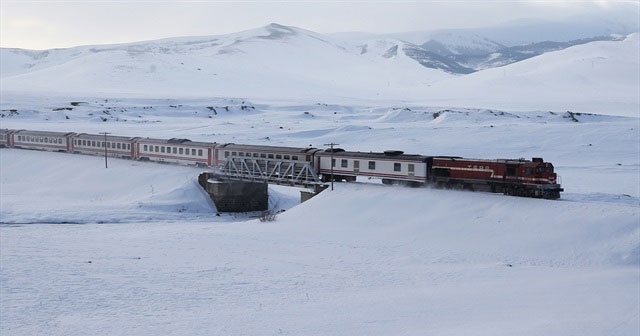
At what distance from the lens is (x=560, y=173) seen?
59188 millimetres

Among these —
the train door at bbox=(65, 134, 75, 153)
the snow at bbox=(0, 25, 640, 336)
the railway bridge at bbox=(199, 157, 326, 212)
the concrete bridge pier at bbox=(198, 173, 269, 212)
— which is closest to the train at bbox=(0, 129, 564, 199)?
the railway bridge at bbox=(199, 157, 326, 212)

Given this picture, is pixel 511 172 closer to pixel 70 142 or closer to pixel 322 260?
pixel 322 260

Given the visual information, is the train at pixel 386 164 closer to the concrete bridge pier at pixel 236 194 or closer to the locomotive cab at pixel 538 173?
the locomotive cab at pixel 538 173

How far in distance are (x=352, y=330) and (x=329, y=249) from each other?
13.1 metres

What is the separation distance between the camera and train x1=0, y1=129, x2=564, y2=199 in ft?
123

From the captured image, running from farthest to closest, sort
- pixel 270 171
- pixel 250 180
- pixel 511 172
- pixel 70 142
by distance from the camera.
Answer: pixel 70 142
pixel 250 180
pixel 270 171
pixel 511 172

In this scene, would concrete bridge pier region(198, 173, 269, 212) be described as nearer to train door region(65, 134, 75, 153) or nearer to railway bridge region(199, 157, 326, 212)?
railway bridge region(199, 157, 326, 212)

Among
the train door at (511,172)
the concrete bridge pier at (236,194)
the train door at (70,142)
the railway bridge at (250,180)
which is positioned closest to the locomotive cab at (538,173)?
the train door at (511,172)

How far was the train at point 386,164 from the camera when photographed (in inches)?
1474

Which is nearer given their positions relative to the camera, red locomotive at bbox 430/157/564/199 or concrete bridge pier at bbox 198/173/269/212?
red locomotive at bbox 430/157/564/199

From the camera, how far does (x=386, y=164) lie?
43.0 m

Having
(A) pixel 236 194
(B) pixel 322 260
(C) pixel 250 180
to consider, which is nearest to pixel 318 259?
(B) pixel 322 260

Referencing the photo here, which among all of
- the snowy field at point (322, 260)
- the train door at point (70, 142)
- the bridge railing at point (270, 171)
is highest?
the train door at point (70, 142)

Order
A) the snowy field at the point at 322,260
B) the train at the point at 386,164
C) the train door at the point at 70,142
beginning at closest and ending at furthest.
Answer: the snowy field at the point at 322,260, the train at the point at 386,164, the train door at the point at 70,142
